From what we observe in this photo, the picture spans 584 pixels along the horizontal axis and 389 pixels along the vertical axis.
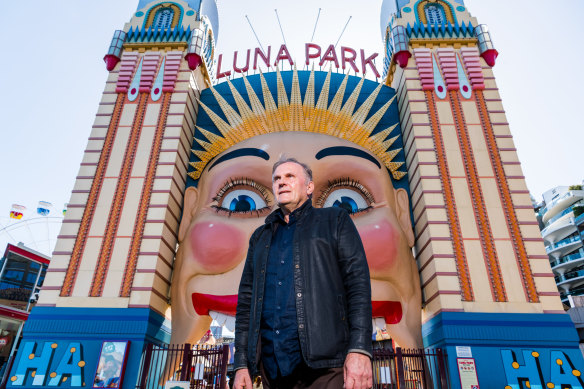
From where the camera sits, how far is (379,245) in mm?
7266

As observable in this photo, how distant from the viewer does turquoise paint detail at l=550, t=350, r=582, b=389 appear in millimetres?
6387

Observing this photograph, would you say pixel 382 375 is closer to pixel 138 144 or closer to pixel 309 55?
pixel 138 144

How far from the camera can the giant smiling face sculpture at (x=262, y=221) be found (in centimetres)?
735

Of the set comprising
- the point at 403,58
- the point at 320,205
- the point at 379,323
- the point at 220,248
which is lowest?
the point at 379,323

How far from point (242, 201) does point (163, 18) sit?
6.36 meters

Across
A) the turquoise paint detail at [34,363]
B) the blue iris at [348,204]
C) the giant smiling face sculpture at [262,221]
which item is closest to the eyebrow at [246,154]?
the giant smiling face sculpture at [262,221]

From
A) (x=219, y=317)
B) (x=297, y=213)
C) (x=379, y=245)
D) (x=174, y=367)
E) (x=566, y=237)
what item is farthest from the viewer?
(x=566, y=237)

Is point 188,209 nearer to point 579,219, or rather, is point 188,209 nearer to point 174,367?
point 174,367

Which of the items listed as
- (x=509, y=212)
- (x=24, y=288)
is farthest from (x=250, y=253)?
(x=24, y=288)

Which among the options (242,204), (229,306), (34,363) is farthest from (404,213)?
(34,363)

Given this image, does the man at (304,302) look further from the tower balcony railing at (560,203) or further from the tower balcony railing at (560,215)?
the tower balcony railing at (560,203)

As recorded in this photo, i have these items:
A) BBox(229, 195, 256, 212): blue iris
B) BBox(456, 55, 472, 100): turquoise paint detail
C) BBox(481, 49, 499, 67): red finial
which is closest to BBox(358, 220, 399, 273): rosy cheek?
BBox(229, 195, 256, 212): blue iris

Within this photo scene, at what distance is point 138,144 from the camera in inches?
353

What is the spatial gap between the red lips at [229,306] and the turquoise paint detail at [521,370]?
1855 millimetres
